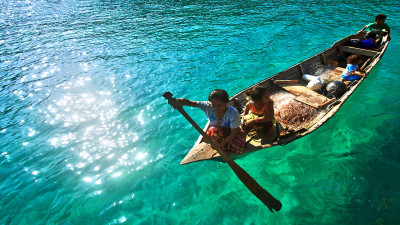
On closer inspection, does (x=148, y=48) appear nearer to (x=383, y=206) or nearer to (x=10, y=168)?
(x=10, y=168)

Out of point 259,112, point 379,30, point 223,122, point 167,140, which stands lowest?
point 167,140

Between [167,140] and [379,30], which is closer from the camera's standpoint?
[167,140]

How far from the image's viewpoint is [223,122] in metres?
4.66

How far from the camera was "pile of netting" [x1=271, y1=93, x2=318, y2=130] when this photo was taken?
19.7 ft

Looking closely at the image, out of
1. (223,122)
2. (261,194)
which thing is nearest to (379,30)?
(223,122)

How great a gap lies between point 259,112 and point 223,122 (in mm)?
1210

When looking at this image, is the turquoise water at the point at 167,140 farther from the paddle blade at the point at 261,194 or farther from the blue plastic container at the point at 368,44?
the blue plastic container at the point at 368,44

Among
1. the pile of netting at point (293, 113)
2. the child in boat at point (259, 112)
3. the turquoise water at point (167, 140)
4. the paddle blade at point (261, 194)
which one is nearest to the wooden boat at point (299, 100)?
the pile of netting at point (293, 113)

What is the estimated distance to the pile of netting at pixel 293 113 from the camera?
6.00m

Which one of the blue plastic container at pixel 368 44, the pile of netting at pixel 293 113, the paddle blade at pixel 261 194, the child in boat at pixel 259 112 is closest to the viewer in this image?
the paddle blade at pixel 261 194

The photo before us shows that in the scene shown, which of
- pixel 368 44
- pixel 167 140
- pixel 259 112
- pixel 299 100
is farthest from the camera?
pixel 368 44

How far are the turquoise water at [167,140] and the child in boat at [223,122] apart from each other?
5.06 ft

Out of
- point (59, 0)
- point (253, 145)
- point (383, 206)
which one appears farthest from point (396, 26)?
point (59, 0)

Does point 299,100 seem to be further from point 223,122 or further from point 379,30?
point 379,30
